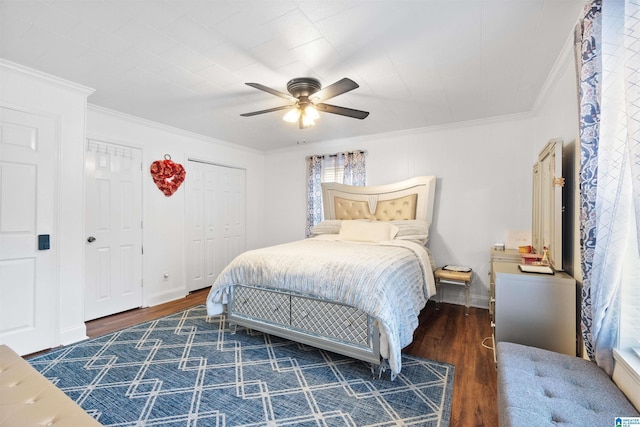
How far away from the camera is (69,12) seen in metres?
1.79

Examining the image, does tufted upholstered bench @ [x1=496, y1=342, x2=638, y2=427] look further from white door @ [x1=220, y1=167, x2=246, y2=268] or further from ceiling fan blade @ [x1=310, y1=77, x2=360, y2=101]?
white door @ [x1=220, y1=167, x2=246, y2=268]

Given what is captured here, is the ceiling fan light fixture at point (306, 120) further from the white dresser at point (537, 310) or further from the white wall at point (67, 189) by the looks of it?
the white wall at point (67, 189)

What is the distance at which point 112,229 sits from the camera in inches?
139

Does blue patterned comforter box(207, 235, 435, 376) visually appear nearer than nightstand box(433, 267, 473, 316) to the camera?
Yes

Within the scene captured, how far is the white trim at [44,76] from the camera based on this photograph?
7.79ft

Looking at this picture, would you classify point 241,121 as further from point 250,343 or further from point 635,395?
point 635,395

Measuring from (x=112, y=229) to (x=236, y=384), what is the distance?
2635 mm

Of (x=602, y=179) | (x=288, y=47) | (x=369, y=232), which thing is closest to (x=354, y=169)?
(x=369, y=232)

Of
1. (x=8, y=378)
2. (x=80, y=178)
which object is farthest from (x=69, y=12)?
(x=8, y=378)

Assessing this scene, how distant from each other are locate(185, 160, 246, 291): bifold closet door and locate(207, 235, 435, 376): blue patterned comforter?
1844mm

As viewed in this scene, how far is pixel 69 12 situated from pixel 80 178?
1.59m

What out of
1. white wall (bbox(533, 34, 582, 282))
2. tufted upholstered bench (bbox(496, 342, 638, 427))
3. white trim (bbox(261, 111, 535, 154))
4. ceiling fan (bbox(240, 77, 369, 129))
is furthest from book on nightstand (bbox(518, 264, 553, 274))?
white trim (bbox(261, 111, 535, 154))

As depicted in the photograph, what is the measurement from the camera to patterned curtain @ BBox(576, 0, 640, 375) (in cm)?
132

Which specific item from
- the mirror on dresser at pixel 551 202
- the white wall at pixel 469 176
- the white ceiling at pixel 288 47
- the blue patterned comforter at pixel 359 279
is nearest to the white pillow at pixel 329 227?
the white wall at pixel 469 176
